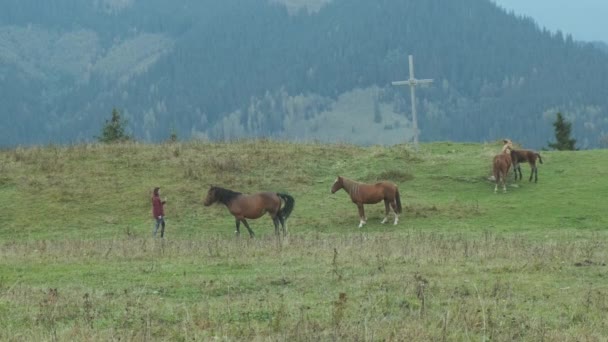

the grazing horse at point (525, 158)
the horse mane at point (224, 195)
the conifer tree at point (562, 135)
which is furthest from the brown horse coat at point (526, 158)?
the conifer tree at point (562, 135)

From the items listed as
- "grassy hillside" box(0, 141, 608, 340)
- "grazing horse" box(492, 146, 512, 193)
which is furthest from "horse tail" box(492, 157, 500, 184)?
"grassy hillside" box(0, 141, 608, 340)

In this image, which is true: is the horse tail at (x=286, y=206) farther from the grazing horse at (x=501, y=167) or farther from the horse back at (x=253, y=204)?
the grazing horse at (x=501, y=167)

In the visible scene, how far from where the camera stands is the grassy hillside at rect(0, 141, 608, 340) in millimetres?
9648

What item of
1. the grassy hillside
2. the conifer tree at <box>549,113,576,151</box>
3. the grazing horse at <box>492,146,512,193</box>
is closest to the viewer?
the grassy hillside

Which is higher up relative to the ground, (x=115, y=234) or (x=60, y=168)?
(x=60, y=168)

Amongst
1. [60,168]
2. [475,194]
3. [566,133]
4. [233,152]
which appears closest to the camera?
[475,194]

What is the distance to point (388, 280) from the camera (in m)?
12.6

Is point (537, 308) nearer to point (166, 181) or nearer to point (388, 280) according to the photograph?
point (388, 280)

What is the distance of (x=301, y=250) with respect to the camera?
17.7 m

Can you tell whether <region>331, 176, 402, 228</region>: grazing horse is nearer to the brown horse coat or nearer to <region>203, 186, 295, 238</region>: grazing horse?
<region>203, 186, 295, 238</region>: grazing horse

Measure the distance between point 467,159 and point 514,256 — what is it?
21.5 m

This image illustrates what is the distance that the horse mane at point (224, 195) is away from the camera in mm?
23875

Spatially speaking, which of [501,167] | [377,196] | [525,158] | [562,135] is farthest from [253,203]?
[562,135]

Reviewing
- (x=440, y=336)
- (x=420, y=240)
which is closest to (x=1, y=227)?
(x=420, y=240)
